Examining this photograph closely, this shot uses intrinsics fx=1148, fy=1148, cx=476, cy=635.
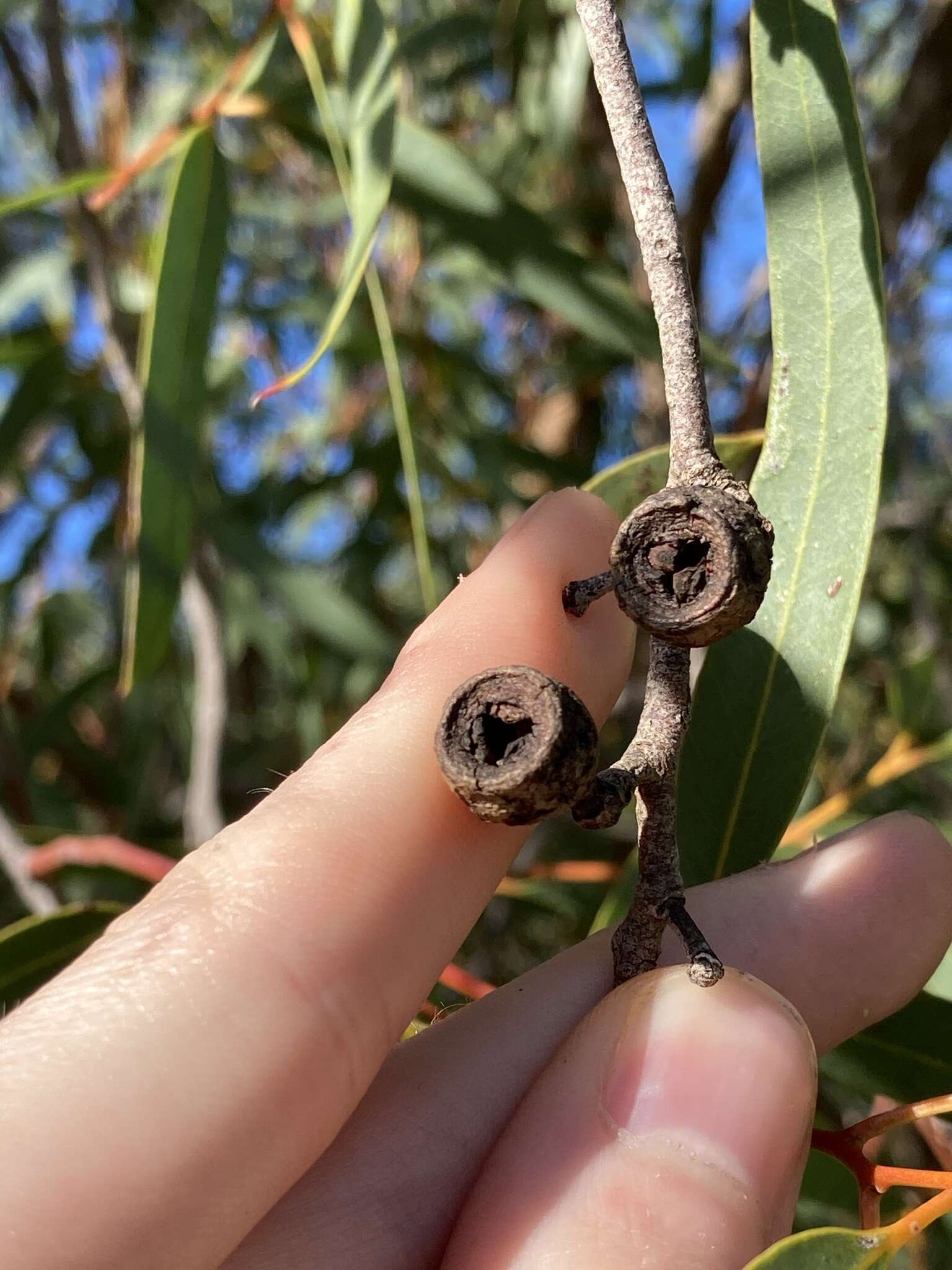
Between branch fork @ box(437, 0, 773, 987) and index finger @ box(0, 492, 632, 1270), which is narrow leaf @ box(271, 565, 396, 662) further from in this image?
branch fork @ box(437, 0, 773, 987)

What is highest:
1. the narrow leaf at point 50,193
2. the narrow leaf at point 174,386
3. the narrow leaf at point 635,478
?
the narrow leaf at point 50,193

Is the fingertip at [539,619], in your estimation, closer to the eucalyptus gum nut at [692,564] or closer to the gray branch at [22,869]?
the eucalyptus gum nut at [692,564]

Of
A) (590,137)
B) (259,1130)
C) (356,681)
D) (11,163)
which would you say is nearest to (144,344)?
(259,1130)

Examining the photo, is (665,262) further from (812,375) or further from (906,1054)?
(906,1054)

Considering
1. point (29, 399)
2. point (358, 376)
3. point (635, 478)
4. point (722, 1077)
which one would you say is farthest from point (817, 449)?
point (358, 376)

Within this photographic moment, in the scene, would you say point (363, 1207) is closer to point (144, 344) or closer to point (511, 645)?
point (511, 645)

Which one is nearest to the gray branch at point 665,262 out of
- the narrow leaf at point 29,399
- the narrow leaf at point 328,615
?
the narrow leaf at point 328,615

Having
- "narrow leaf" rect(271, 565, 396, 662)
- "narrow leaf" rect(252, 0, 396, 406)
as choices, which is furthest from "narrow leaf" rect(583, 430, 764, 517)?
"narrow leaf" rect(271, 565, 396, 662)

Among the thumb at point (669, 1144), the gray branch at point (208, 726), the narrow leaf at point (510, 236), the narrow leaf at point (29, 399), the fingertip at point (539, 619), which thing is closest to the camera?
the thumb at point (669, 1144)
